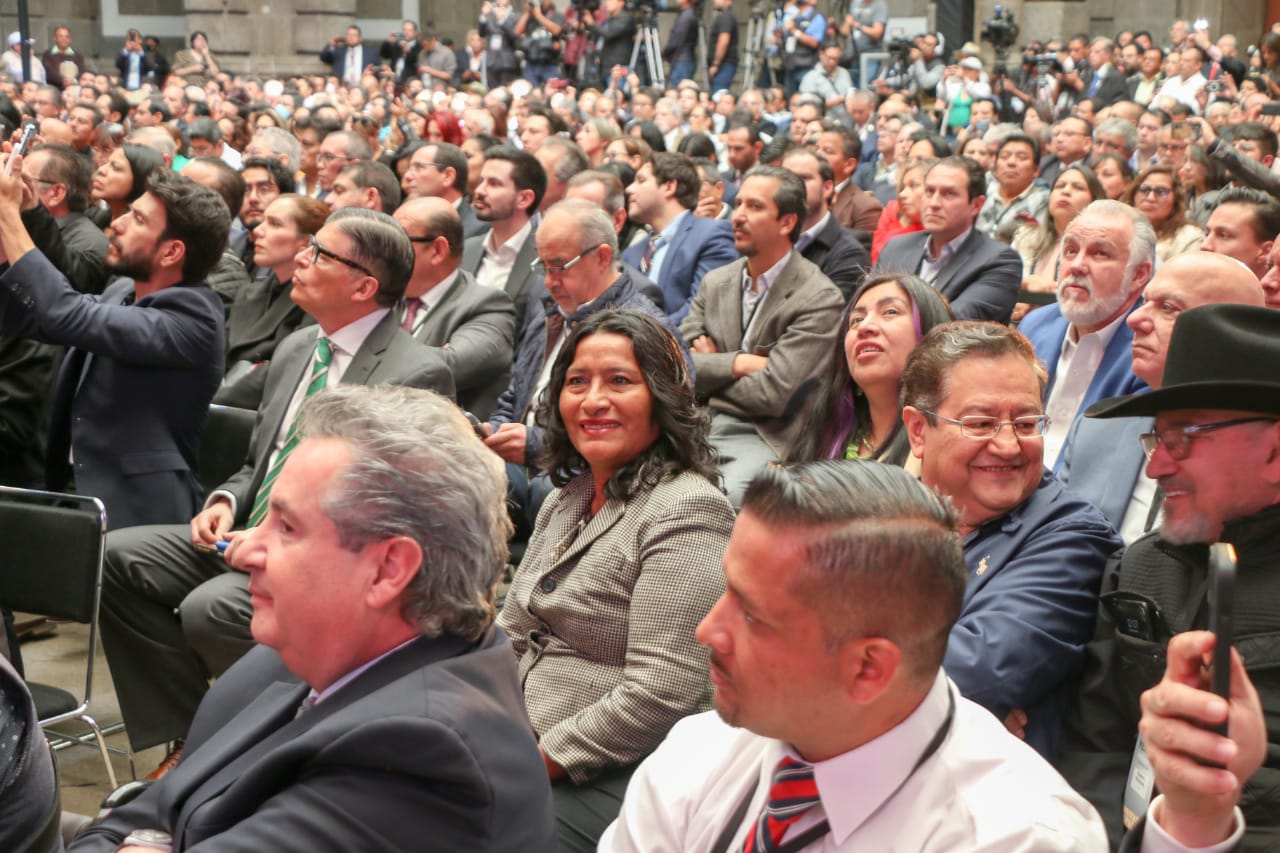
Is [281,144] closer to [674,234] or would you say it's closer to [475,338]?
[674,234]

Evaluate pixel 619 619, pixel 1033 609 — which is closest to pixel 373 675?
pixel 619 619

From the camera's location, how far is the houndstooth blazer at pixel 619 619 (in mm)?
2537

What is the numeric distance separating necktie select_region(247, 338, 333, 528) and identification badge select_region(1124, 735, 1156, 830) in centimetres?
238

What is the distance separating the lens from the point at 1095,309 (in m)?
3.94

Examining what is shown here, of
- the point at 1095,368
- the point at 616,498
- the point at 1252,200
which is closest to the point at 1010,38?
the point at 1252,200

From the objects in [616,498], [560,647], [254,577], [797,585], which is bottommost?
[560,647]

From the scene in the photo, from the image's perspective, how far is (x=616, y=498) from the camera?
280 centimetres

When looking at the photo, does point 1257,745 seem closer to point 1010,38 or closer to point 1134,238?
point 1134,238

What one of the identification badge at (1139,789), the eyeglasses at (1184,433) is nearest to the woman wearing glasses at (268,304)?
the eyeglasses at (1184,433)

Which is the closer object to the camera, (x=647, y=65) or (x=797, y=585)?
(x=797, y=585)

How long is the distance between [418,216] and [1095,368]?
2417 mm

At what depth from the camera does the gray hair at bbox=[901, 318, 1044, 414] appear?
2570mm

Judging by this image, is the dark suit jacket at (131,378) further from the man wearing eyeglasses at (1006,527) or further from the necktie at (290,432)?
the man wearing eyeglasses at (1006,527)

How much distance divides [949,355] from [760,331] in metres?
2.44
